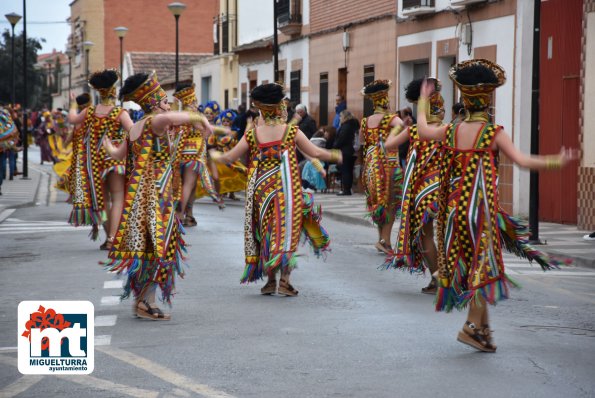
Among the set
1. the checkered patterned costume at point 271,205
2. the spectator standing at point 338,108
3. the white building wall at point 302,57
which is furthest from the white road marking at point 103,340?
the white building wall at point 302,57

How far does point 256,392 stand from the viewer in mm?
6770

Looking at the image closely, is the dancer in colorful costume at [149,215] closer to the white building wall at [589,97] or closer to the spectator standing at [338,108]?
the white building wall at [589,97]

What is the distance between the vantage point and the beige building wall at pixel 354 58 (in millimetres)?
27578

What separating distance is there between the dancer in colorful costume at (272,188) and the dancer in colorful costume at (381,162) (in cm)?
314

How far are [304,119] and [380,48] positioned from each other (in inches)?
94.1

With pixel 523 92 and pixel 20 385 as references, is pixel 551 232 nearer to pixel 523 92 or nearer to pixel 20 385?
pixel 523 92

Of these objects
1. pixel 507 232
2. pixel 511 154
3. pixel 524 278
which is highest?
pixel 511 154

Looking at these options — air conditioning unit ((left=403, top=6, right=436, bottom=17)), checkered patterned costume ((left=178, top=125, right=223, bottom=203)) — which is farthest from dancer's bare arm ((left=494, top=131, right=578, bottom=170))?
air conditioning unit ((left=403, top=6, right=436, bottom=17))

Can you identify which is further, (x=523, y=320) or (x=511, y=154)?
(x=523, y=320)

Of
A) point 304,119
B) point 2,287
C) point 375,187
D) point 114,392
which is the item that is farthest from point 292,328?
point 304,119

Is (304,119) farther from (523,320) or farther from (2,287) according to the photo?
(523,320)

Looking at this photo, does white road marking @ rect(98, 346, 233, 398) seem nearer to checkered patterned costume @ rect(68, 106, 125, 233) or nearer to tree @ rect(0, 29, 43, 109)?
checkered patterned costume @ rect(68, 106, 125, 233)

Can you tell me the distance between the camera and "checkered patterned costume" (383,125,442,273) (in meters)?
10.8

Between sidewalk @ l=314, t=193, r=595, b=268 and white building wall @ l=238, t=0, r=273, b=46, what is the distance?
15.3 metres
